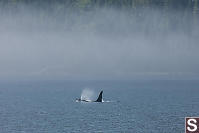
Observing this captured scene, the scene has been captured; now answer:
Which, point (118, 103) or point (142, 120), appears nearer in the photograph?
point (142, 120)

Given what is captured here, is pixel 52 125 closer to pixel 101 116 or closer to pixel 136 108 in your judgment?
pixel 101 116

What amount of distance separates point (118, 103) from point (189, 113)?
1385 inches

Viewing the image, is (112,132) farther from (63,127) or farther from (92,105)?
(92,105)

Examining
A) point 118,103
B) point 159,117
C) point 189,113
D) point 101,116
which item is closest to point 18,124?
point 101,116

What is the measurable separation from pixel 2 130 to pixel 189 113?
53831mm

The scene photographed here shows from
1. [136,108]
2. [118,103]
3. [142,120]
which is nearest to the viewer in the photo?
[142,120]

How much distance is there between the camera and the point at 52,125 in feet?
461

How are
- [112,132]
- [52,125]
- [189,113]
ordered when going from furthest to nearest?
[189,113] → [52,125] → [112,132]

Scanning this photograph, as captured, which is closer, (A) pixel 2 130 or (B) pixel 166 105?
(A) pixel 2 130

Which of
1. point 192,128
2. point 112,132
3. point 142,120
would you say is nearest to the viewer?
point 192,128

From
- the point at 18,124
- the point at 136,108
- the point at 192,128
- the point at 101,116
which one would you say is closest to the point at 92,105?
the point at 136,108

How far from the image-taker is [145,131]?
13050cm

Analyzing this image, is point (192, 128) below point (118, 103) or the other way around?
below

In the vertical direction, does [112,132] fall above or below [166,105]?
below
